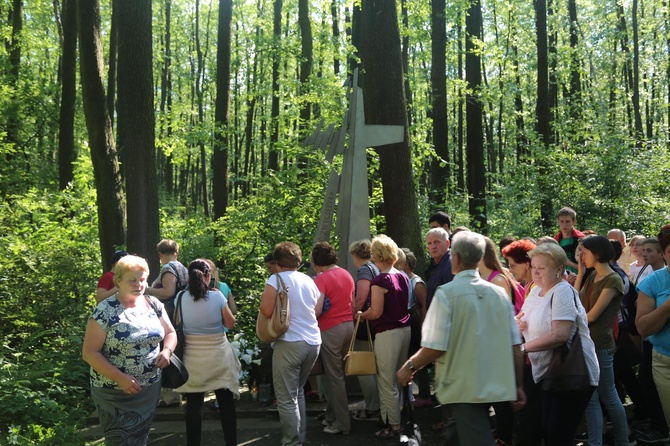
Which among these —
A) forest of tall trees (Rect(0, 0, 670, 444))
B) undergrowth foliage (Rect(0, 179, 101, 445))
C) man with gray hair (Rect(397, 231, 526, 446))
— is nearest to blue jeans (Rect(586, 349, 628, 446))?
man with gray hair (Rect(397, 231, 526, 446))

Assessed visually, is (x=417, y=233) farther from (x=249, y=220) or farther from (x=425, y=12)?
(x=425, y=12)

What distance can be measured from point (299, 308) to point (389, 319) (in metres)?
0.97

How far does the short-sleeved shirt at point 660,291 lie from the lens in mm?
5191

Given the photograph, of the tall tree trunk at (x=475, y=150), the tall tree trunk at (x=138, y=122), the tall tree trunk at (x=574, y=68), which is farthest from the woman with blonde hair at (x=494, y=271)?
the tall tree trunk at (x=574, y=68)

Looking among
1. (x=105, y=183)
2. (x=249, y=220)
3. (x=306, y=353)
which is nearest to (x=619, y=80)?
(x=249, y=220)

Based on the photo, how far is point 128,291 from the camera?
4.55 metres

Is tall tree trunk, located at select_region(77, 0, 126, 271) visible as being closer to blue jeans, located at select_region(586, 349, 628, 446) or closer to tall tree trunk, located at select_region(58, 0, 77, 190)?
tall tree trunk, located at select_region(58, 0, 77, 190)

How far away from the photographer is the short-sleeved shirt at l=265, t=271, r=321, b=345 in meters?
5.84

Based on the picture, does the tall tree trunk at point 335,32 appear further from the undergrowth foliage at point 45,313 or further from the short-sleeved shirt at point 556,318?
the short-sleeved shirt at point 556,318

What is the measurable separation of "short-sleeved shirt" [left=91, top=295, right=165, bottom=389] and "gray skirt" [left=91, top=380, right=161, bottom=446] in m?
0.07

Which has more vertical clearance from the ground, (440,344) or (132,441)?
(440,344)

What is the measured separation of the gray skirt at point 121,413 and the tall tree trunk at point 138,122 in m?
4.99

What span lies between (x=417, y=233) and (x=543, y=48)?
974cm

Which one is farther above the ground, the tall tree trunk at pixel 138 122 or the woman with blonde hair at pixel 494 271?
the tall tree trunk at pixel 138 122
